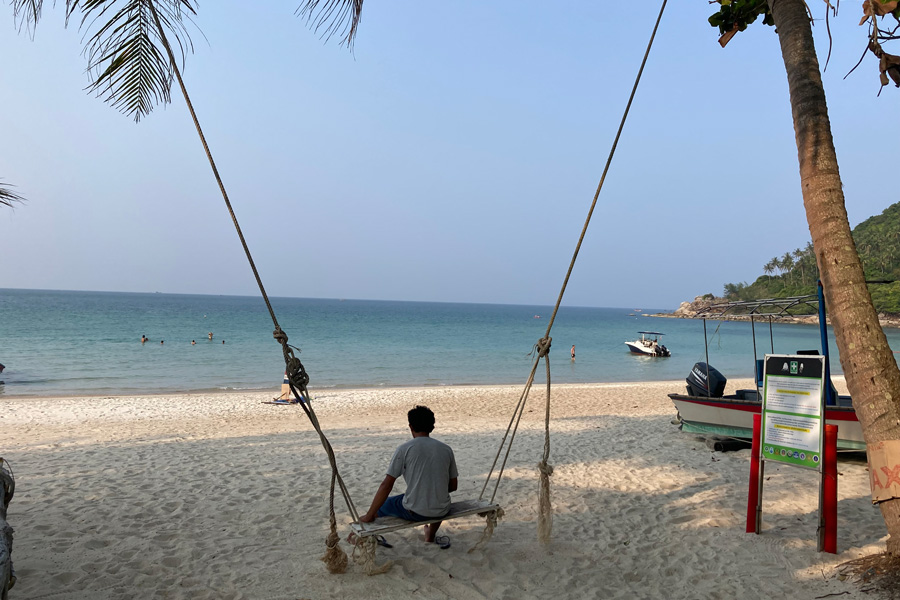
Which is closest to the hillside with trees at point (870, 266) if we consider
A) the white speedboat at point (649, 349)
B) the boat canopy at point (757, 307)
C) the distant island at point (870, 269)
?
the distant island at point (870, 269)

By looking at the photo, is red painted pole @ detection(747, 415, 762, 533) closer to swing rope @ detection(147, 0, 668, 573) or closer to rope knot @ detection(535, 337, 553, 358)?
swing rope @ detection(147, 0, 668, 573)

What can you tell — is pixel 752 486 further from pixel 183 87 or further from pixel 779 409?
pixel 183 87

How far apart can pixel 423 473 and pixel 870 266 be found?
3224 inches

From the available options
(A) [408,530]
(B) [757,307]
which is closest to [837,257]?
(A) [408,530]

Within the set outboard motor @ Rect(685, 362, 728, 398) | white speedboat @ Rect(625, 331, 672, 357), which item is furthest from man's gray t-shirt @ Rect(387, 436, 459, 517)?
white speedboat @ Rect(625, 331, 672, 357)

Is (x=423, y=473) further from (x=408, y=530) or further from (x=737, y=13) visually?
(x=737, y=13)

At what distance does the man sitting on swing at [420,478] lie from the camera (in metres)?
3.42

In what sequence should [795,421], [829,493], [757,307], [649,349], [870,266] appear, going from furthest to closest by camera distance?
Result: [870,266], [649,349], [757,307], [795,421], [829,493]

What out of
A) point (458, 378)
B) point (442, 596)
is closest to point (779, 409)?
point (442, 596)

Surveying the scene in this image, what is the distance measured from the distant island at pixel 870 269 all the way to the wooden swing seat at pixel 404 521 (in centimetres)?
5478

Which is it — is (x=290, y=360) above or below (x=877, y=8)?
below

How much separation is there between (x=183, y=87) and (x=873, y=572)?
4626 millimetres

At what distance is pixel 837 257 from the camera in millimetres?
3340

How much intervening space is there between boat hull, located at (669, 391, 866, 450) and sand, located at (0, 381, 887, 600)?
24cm
